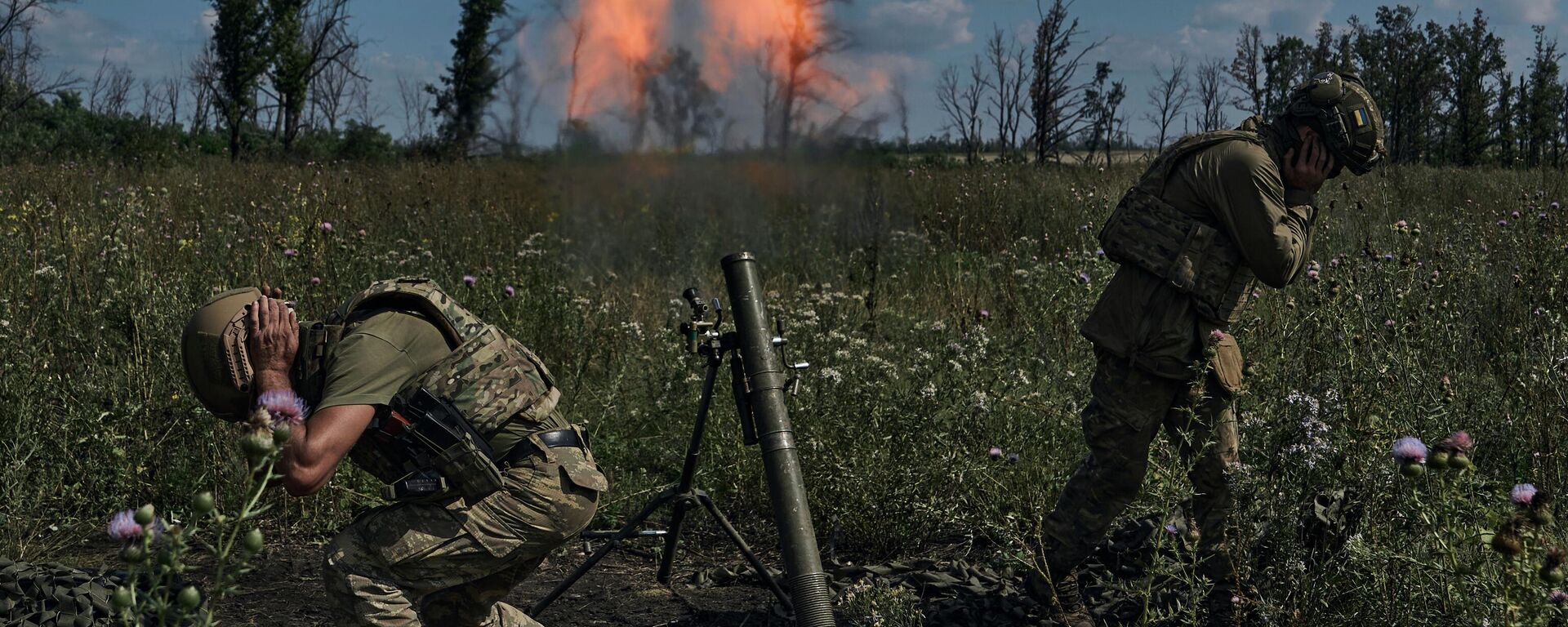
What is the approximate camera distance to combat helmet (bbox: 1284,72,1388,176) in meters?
3.52

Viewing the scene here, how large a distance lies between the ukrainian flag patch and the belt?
7.96 feet

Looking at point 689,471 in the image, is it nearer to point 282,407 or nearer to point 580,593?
point 580,593

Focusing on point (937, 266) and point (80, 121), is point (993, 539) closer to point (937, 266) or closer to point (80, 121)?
point (937, 266)

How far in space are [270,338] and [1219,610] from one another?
9.66 feet

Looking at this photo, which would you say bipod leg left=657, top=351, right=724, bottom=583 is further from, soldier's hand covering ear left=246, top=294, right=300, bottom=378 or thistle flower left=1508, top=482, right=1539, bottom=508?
thistle flower left=1508, top=482, right=1539, bottom=508

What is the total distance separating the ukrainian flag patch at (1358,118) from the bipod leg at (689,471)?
198cm

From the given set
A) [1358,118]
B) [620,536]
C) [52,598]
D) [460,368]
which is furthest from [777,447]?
[52,598]

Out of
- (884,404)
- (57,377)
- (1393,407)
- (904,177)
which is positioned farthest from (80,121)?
(1393,407)

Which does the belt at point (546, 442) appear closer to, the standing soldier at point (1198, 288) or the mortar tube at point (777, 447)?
the mortar tube at point (777, 447)

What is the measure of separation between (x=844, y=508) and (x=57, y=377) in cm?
347

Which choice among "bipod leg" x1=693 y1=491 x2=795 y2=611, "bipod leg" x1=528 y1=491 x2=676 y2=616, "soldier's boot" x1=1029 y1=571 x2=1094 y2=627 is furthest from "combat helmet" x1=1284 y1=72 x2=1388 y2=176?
"bipod leg" x1=528 y1=491 x2=676 y2=616

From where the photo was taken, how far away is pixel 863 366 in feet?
17.8

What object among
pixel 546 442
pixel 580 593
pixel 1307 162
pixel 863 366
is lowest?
pixel 580 593

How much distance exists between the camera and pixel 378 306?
3.16 m
